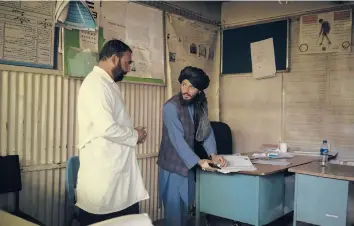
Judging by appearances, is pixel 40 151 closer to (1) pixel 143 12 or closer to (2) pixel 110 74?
(2) pixel 110 74

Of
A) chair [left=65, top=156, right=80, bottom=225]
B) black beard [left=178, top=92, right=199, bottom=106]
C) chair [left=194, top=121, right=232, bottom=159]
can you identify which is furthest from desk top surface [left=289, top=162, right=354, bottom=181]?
chair [left=65, top=156, right=80, bottom=225]

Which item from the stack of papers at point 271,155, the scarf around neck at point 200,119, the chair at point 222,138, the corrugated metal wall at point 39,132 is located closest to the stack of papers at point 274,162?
the stack of papers at point 271,155

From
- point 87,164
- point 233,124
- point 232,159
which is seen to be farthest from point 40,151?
point 233,124

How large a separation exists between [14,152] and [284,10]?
3.05 metres

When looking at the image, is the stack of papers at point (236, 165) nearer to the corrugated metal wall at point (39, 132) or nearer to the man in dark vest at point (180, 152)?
the man in dark vest at point (180, 152)

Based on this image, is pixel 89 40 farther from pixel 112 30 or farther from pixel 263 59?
pixel 263 59

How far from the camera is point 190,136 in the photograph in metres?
2.64

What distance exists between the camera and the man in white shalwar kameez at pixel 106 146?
1908 mm

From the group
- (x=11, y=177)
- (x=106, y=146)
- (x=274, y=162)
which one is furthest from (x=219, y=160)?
(x=11, y=177)

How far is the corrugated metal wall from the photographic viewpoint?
7.71ft

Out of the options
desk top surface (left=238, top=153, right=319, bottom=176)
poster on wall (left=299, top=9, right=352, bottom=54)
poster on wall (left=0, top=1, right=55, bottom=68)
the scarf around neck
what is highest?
poster on wall (left=299, top=9, right=352, bottom=54)

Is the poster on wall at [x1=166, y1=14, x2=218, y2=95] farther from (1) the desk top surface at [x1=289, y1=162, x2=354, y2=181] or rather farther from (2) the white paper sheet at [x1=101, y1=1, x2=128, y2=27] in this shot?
(1) the desk top surface at [x1=289, y1=162, x2=354, y2=181]

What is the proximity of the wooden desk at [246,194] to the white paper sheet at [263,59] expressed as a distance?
4.51 feet

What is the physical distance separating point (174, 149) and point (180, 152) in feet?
0.25
